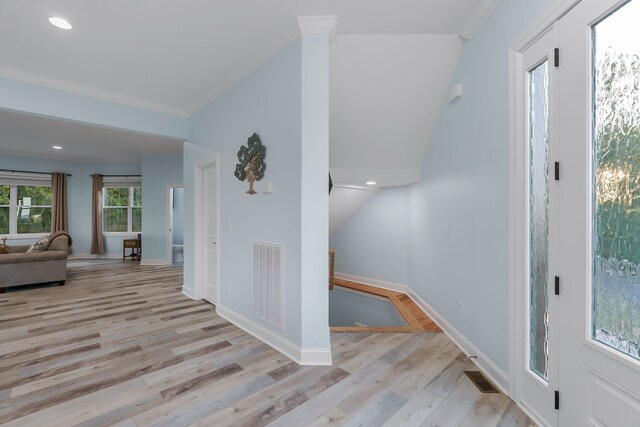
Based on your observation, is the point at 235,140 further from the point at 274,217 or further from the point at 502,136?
the point at 502,136

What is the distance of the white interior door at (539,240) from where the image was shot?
5.32 feet

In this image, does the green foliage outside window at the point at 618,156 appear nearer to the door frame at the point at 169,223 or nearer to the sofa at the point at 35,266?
the sofa at the point at 35,266

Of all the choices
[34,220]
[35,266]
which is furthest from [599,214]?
[34,220]

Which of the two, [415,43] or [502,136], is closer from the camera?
[502,136]

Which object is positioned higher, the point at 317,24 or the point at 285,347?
the point at 317,24

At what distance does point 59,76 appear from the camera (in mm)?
3191

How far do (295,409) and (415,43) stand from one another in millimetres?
2945

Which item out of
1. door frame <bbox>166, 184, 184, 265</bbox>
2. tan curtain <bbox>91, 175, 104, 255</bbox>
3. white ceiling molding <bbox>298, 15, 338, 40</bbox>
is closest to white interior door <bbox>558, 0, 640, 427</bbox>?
white ceiling molding <bbox>298, 15, 338, 40</bbox>

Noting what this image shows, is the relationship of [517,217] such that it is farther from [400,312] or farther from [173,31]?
[173,31]

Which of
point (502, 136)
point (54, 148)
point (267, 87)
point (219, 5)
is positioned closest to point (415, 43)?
point (502, 136)

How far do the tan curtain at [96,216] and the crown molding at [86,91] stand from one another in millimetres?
5254

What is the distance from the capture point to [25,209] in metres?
7.37

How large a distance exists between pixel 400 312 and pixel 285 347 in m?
1.72

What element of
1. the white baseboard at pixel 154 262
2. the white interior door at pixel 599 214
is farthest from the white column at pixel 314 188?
the white baseboard at pixel 154 262
